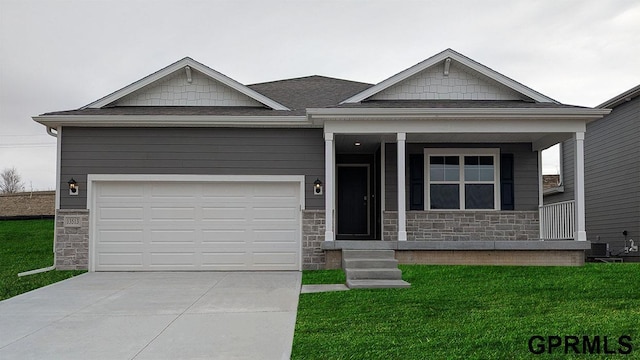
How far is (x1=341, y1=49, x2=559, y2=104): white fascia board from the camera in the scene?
11.5 meters

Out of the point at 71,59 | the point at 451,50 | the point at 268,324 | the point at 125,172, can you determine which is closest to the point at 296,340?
the point at 268,324

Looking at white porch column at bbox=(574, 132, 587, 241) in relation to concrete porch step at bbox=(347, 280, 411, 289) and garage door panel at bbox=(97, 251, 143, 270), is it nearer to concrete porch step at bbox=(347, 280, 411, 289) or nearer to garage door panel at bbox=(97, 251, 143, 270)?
→ concrete porch step at bbox=(347, 280, 411, 289)

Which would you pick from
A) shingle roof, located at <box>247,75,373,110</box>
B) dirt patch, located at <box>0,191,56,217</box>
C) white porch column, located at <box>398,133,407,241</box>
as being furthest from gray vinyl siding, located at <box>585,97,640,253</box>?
dirt patch, located at <box>0,191,56,217</box>

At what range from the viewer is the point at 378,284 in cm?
821

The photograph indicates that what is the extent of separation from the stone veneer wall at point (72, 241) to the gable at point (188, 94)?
266 cm

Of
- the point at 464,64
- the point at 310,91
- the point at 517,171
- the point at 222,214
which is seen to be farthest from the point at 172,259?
the point at 517,171

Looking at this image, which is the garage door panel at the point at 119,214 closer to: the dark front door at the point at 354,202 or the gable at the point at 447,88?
the dark front door at the point at 354,202

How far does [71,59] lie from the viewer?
17.5 m

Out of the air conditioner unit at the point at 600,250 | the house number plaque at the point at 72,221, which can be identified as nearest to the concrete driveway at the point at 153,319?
the house number plaque at the point at 72,221

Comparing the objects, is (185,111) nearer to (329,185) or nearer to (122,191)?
(122,191)

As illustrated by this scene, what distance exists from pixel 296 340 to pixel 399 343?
A: 1024 mm

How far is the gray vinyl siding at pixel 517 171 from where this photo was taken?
39.8ft

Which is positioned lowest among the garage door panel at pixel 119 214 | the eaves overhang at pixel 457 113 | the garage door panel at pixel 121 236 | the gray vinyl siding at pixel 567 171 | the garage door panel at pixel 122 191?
the garage door panel at pixel 121 236

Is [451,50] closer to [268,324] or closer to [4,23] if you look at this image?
[268,324]
